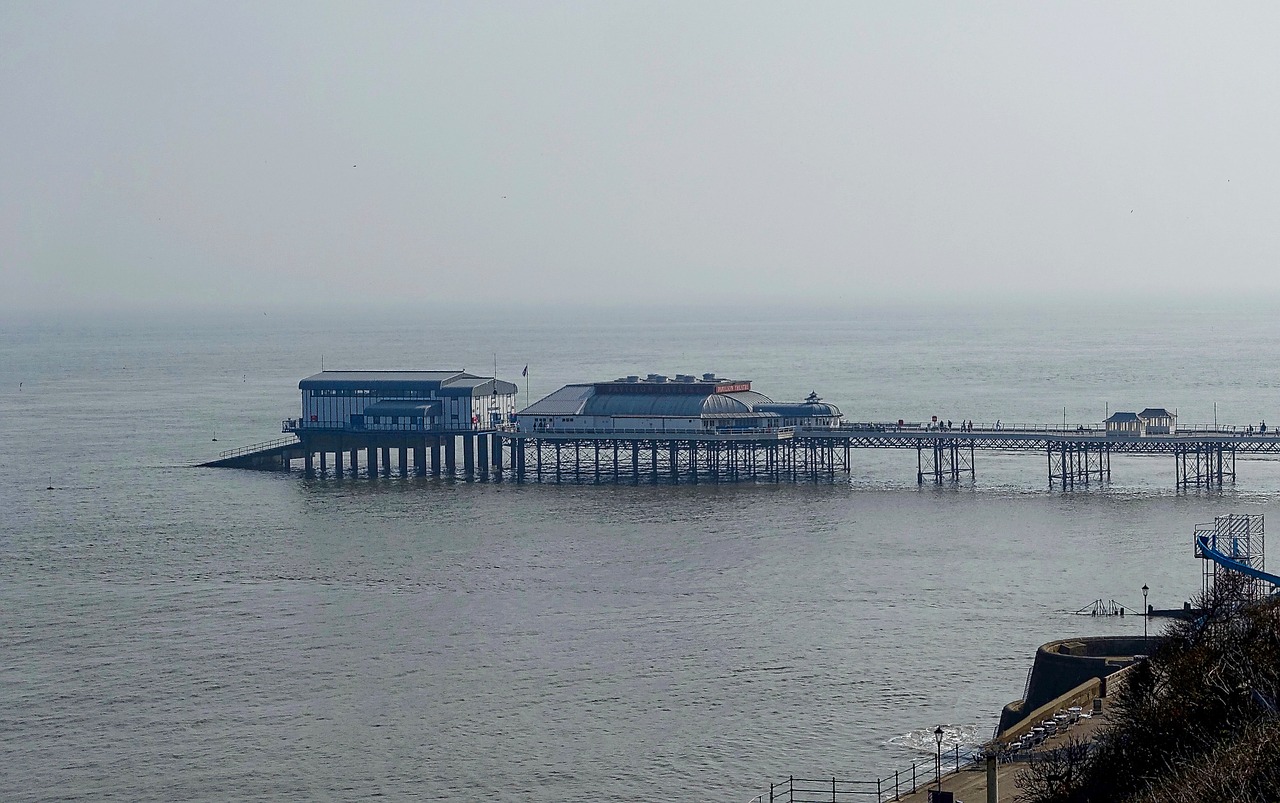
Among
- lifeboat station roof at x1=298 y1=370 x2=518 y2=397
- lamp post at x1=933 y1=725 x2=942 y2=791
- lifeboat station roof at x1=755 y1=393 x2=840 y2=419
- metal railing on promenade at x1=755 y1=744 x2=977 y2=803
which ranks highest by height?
lifeboat station roof at x1=298 y1=370 x2=518 y2=397

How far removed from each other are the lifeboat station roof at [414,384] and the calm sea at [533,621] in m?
6.04

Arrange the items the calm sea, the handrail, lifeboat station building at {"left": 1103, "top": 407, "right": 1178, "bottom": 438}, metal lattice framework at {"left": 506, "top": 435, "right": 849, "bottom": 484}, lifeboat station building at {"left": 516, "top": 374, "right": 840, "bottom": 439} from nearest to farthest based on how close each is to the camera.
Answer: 1. the calm sea
2. lifeboat station building at {"left": 1103, "top": 407, "right": 1178, "bottom": 438}
3. metal lattice framework at {"left": 506, "top": 435, "right": 849, "bottom": 484}
4. lifeboat station building at {"left": 516, "top": 374, "right": 840, "bottom": 439}
5. the handrail

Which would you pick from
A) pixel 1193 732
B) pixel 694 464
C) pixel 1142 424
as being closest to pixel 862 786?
pixel 1193 732

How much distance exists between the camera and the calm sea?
43.9 m

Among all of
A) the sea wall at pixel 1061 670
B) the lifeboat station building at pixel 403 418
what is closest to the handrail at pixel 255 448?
the lifeboat station building at pixel 403 418

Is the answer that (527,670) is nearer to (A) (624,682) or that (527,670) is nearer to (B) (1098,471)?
(A) (624,682)

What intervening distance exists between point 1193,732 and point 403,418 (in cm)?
7244

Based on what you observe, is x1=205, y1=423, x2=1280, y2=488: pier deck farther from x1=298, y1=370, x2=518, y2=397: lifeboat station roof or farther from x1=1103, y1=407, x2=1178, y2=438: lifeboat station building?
x1=298, y1=370, x2=518, y2=397: lifeboat station roof

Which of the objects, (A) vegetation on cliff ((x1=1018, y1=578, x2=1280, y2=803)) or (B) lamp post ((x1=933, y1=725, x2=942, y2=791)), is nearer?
(A) vegetation on cliff ((x1=1018, y1=578, x2=1280, y2=803))

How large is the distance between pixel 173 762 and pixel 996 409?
99.4 meters

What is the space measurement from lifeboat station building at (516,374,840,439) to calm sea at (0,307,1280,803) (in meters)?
4.21

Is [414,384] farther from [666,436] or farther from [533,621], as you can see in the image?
[533,621]

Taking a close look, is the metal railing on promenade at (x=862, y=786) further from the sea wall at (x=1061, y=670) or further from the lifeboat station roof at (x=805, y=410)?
the lifeboat station roof at (x=805, y=410)

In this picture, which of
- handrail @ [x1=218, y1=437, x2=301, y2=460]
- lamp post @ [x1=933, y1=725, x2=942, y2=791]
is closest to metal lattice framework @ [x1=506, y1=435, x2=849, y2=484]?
handrail @ [x1=218, y1=437, x2=301, y2=460]
